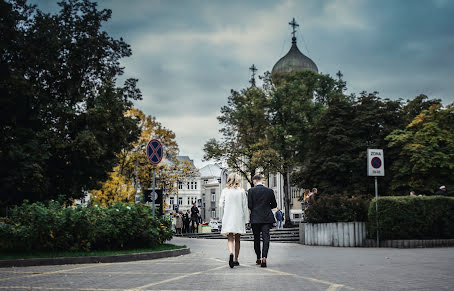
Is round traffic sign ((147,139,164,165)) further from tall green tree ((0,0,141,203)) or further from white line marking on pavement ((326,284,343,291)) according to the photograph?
tall green tree ((0,0,141,203))

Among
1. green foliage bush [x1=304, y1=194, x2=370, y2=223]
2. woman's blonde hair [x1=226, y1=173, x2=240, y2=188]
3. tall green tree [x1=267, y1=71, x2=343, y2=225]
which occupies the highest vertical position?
tall green tree [x1=267, y1=71, x2=343, y2=225]

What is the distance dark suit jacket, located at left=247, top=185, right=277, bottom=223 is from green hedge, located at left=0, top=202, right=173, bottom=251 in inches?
195

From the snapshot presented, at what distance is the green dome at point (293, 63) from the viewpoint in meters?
71.3

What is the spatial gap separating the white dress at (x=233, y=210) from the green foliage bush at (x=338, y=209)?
32.1 feet

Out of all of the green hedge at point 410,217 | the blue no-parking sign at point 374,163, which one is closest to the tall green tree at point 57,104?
the blue no-parking sign at point 374,163

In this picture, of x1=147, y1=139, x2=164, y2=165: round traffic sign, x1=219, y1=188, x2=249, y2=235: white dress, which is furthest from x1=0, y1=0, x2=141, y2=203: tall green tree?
x1=219, y1=188, x2=249, y2=235: white dress

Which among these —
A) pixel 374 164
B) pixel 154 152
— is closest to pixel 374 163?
pixel 374 164

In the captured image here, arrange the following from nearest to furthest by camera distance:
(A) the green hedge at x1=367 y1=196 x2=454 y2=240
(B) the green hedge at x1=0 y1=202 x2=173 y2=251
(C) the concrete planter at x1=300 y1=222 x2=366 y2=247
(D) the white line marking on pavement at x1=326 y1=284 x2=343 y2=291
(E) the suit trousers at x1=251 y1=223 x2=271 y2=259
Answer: (D) the white line marking on pavement at x1=326 y1=284 x2=343 y2=291 < (E) the suit trousers at x1=251 y1=223 x2=271 y2=259 < (B) the green hedge at x1=0 y1=202 x2=173 y2=251 < (A) the green hedge at x1=367 y1=196 x2=454 y2=240 < (C) the concrete planter at x1=300 y1=222 x2=366 y2=247

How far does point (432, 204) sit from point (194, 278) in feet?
40.1

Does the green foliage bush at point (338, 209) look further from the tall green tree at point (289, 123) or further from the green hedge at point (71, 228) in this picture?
the tall green tree at point (289, 123)

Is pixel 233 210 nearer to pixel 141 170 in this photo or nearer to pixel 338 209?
pixel 338 209

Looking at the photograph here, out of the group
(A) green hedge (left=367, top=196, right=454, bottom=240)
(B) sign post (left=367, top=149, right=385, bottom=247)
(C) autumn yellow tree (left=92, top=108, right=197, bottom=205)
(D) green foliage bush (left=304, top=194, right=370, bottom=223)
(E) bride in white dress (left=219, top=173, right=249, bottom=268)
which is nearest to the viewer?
(E) bride in white dress (left=219, top=173, right=249, bottom=268)

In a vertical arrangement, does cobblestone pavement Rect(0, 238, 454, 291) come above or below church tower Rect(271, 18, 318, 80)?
below

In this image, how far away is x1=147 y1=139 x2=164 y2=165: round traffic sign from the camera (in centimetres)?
1557
